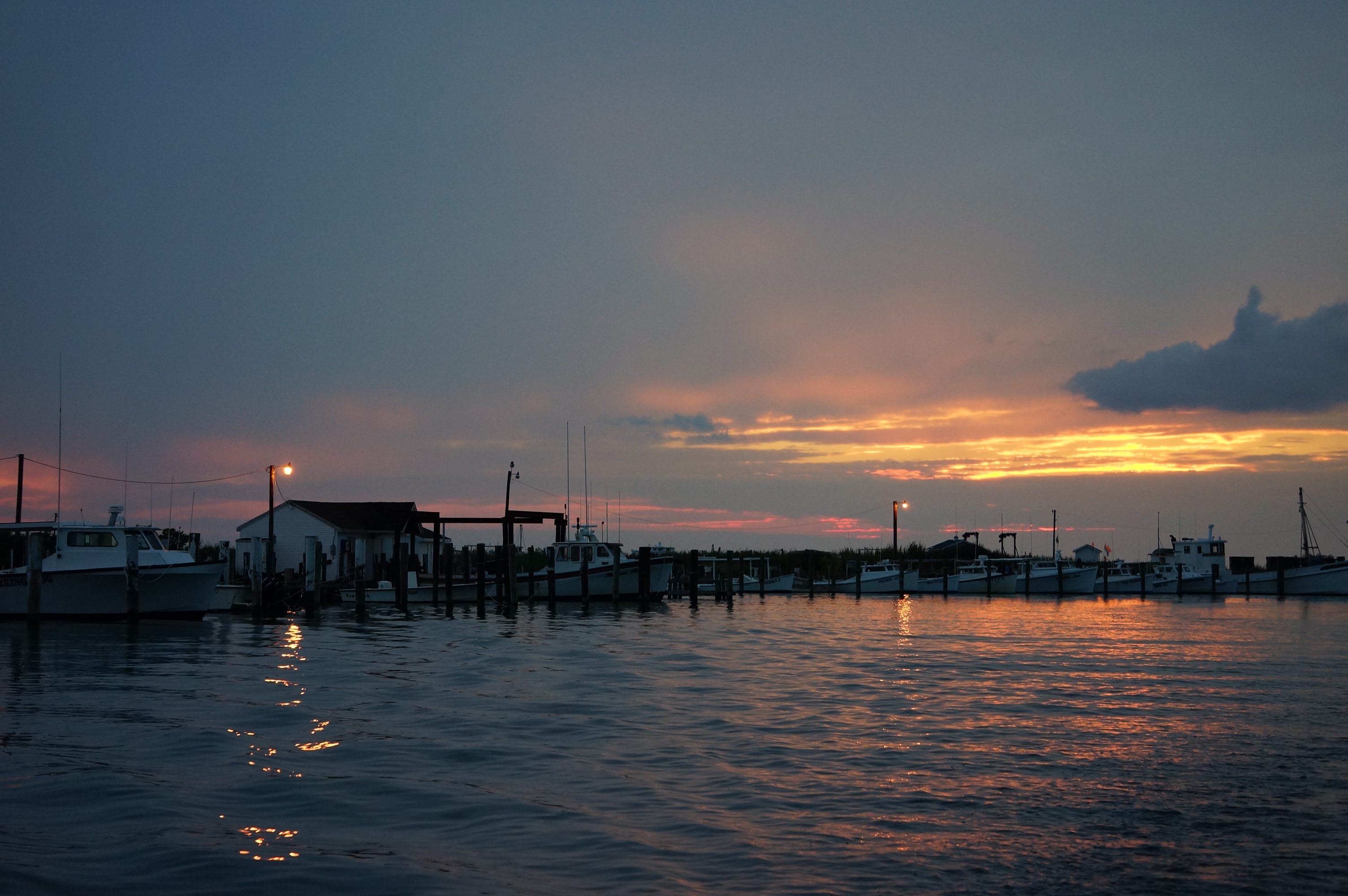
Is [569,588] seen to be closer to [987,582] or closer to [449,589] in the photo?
[449,589]

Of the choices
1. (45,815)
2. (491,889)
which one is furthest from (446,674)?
(491,889)

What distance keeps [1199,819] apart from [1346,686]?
1309cm

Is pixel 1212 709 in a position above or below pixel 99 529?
below

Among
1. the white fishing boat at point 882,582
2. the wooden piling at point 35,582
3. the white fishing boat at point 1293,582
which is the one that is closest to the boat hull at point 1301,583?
the white fishing boat at point 1293,582

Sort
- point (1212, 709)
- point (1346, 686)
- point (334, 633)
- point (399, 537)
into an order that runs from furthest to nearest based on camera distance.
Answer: point (399, 537)
point (334, 633)
point (1346, 686)
point (1212, 709)

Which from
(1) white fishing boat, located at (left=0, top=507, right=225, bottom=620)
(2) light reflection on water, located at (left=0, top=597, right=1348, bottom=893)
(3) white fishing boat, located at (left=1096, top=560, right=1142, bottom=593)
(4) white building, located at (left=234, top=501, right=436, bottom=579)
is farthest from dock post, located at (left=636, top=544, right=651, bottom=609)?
(3) white fishing boat, located at (left=1096, top=560, right=1142, bottom=593)

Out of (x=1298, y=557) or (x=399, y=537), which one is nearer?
(x=399, y=537)

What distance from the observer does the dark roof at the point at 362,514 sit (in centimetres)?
5819

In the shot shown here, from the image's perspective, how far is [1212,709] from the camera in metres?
17.8

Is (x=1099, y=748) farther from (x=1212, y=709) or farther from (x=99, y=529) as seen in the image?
(x=99, y=529)

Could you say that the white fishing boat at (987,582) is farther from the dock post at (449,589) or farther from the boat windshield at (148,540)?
the boat windshield at (148,540)

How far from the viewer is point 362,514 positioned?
62625 mm

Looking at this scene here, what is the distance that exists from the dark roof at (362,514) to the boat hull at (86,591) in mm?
19671

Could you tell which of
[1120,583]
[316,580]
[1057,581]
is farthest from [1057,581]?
[316,580]
